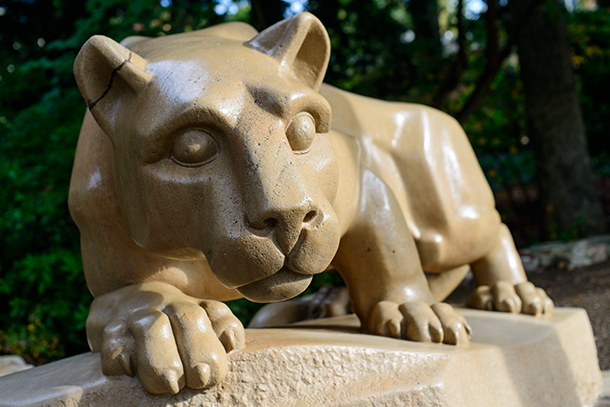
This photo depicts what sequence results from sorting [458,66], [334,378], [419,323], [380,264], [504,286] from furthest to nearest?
[458,66], [504,286], [380,264], [419,323], [334,378]

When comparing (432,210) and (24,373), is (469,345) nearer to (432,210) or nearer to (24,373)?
(432,210)

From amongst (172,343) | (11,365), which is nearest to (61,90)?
(11,365)

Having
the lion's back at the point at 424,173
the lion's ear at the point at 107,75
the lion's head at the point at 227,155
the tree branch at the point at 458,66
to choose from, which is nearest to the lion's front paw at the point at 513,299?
the lion's back at the point at 424,173

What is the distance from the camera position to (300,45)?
63.8 inches

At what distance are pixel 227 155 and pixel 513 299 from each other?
1.64 metres

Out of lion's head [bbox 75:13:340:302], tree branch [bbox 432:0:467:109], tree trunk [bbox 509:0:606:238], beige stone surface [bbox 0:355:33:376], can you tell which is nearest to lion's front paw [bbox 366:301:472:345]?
lion's head [bbox 75:13:340:302]

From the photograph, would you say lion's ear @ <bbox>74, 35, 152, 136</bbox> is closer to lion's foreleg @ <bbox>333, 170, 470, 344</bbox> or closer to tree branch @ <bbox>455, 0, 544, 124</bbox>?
lion's foreleg @ <bbox>333, 170, 470, 344</bbox>

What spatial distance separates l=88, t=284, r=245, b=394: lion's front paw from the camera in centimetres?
140

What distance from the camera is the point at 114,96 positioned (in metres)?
1.59

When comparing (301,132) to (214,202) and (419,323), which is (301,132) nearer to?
(214,202)

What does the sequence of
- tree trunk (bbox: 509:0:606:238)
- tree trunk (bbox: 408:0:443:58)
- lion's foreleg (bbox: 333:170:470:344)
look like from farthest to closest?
1. tree trunk (bbox: 408:0:443:58)
2. tree trunk (bbox: 509:0:606:238)
3. lion's foreleg (bbox: 333:170:470:344)

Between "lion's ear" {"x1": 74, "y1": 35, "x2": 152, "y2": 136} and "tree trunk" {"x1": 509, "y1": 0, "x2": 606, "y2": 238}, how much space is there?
480cm

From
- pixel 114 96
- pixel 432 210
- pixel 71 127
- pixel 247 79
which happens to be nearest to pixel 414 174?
pixel 432 210

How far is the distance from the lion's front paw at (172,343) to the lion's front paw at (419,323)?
→ 24.3 inches
